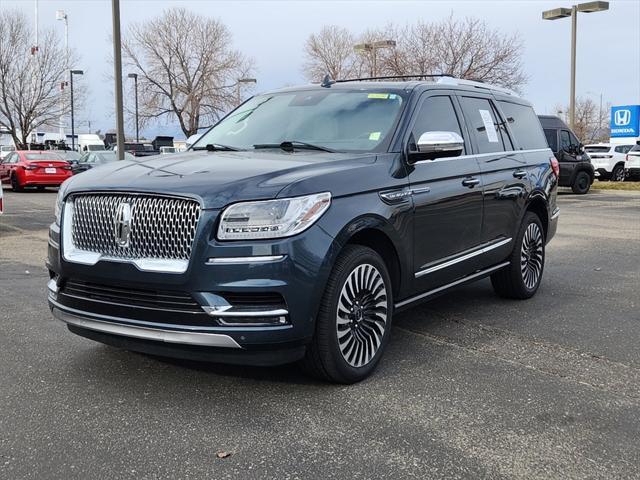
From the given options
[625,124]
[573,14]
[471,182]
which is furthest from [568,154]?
[625,124]

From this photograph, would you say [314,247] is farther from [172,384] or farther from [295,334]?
[172,384]

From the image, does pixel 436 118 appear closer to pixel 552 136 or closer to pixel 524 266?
pixel 524 266

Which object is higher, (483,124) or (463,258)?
(483,124)

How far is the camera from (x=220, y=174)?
3.88 m

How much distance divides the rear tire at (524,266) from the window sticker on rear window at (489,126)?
2.90ft

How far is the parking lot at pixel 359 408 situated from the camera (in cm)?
315

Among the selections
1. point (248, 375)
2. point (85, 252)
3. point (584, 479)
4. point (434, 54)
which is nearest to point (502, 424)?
point (584, 479)

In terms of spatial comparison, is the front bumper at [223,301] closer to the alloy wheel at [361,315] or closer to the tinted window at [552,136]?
the alloy wheel at [361,315]

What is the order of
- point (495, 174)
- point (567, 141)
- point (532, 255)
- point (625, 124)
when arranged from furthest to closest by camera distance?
point (625, 124)
point (567, 141)
point (532, 255)
point (495, 174)

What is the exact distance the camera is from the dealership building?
41.1 meters

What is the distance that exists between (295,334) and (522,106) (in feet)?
13.9

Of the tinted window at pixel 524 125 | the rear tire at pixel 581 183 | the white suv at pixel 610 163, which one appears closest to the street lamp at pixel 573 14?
the white suv at pixel 610 163

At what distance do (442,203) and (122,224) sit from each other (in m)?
2.24

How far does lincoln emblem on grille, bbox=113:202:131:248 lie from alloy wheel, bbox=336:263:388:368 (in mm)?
1232
